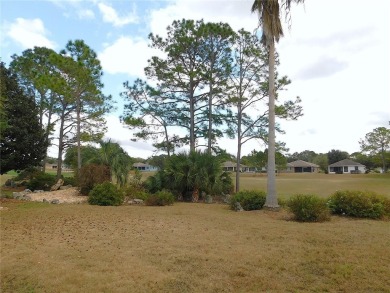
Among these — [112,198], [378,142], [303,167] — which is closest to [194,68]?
[112,198]

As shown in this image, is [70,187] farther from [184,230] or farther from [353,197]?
[353,197]

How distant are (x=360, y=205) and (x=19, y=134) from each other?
18791mm

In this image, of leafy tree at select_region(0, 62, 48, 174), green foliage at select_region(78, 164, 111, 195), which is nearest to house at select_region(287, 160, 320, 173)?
leafy tree at select_region(0, 62, 48, 174)

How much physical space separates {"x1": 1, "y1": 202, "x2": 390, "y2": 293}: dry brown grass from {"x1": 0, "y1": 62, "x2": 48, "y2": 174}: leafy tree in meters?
11.9

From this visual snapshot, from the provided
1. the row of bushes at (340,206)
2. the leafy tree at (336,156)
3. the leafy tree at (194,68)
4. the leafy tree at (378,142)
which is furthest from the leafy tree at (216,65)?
the leafy tree at (336,156)

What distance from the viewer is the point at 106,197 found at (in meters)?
13.5

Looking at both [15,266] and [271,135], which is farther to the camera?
[271,135]

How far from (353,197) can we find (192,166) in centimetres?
747

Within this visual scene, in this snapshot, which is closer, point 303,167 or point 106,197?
point 106,197

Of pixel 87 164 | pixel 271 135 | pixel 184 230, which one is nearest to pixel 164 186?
pixel 87 164

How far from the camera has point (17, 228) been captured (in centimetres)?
773

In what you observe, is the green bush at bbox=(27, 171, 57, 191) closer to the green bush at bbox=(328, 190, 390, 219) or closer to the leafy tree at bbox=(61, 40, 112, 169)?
the leafy tree at bbox=(61, 40, 112, 169)

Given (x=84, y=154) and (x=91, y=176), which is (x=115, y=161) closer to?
(x=91, y=176)

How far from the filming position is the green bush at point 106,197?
13.4 meters
